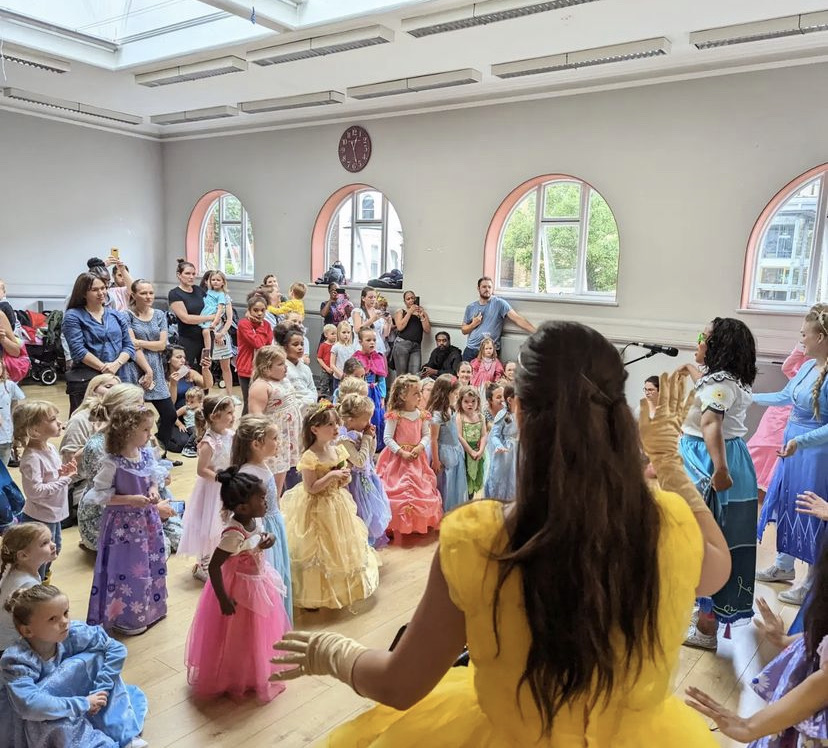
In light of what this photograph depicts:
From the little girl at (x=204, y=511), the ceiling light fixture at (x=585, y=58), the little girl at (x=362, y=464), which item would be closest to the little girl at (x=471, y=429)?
the little girl at (x=362, y=464)

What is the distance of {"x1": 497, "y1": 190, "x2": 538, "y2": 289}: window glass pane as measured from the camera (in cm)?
807

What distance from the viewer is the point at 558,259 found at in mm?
7957

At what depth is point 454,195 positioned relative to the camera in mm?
8180

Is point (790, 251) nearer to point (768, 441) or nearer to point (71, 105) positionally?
point (768, 441)

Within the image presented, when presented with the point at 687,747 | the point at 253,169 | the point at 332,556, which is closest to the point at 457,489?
the point at 332,556

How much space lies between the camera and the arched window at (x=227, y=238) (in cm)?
1105

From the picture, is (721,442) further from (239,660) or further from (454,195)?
(454,195)

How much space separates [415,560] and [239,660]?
159 centimetres

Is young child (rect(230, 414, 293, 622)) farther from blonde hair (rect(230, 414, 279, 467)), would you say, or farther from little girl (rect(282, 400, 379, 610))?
little girl (rect(282, 400, 379, 610))

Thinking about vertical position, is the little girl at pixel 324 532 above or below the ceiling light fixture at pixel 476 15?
below

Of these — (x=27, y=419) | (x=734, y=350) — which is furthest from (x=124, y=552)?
(x=734, y=350)

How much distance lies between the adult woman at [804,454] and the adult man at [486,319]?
4.01 metres

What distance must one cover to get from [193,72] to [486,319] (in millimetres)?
4057

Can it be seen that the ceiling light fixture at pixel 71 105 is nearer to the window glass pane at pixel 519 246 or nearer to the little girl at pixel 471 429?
the window glass pane at pixel 519 246
